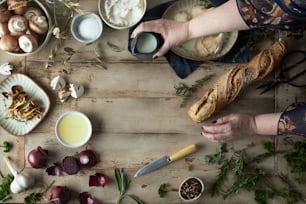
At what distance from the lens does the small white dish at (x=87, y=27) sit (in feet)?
4.23

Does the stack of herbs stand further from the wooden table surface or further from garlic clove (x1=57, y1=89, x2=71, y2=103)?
garlic clove (x1=57, y1=89, x2=71, y2=103)

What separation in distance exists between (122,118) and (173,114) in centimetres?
14

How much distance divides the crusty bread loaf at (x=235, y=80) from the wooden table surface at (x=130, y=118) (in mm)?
50

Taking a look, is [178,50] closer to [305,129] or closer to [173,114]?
[173,114]

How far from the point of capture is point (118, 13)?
1.30 m

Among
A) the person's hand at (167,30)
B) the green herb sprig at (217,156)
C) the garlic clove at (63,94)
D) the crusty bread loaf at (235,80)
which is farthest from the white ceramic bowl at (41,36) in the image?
the green herb sprig at (217,156)

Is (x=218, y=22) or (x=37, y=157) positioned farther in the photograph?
(x=37, y=157)

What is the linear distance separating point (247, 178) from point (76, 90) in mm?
526

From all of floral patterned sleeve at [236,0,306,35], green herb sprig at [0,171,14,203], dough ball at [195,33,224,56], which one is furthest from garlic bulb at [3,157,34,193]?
floral patterned sleeve at [236,0,306,35]

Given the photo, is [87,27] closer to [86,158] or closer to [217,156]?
[86,158]

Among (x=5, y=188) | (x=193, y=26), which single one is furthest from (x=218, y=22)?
(x=5, y=188)

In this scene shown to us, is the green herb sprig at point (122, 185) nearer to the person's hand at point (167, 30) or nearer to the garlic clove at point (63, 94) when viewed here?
the garlic clove at point (63, 94)

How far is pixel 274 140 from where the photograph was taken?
51.8 inches

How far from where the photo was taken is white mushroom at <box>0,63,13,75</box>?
51.4 inches
